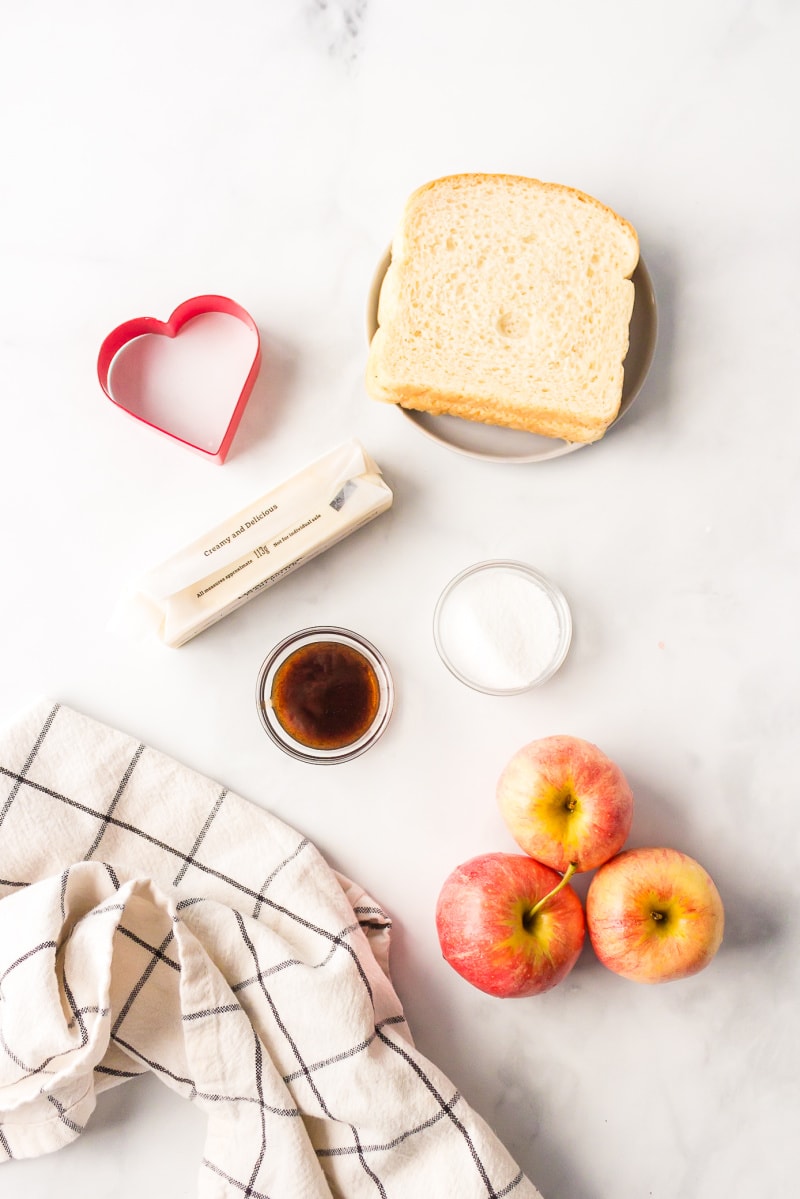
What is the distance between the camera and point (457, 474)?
1030mm

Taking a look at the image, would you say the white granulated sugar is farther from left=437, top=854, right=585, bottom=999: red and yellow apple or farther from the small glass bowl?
left=437, top=854, right=585, bottom=999: red and yellow apple

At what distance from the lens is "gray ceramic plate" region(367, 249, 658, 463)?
1.00 meters

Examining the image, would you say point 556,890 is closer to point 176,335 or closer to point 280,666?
point 280,666

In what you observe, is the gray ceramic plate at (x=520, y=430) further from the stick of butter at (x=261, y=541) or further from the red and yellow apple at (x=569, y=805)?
the red and yellow apple at (x=569, y=805)

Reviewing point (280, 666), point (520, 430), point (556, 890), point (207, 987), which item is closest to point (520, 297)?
point (520, 430)

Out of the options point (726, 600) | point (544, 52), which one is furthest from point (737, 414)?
point (544, 52)

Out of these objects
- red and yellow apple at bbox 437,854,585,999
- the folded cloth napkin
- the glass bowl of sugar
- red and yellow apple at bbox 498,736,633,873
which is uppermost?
the glass bowl of sugar

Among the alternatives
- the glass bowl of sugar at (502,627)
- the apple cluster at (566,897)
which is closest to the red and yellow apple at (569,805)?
the apple cluster at (566,897)

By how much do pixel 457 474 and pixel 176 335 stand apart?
1.28 feet

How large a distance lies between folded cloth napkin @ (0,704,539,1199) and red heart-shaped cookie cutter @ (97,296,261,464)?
1.18ft

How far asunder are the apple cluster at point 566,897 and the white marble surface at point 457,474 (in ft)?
0.31

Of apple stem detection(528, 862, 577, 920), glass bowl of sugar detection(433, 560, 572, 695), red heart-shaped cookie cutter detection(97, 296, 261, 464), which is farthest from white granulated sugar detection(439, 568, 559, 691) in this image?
red heart-shaped cookie cutter detection(97, 296, 261, 464)

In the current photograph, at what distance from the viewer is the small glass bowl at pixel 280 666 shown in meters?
0.99

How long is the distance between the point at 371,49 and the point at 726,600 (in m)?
0.82
